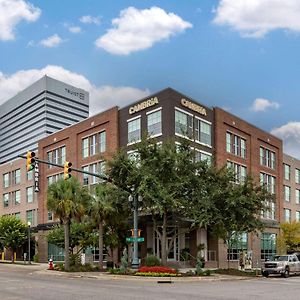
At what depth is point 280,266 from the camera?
41.4 meters

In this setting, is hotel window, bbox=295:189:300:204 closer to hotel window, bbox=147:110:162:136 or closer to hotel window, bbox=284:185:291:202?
hotel window, bbox=284:185:291:202

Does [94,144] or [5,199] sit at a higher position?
[94,144]

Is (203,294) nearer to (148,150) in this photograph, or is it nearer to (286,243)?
(148,150)

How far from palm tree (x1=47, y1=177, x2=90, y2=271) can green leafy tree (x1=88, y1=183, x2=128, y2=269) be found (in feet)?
2.83

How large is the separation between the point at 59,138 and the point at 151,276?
36.1 meters

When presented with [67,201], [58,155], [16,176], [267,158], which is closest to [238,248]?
[267,158]

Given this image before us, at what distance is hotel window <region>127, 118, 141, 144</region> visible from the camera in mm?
52000

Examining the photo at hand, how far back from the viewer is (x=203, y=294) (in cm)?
2262

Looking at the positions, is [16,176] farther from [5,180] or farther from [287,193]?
[287,193]

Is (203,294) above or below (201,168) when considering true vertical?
below

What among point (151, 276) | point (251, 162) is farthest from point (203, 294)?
point (251, 162)

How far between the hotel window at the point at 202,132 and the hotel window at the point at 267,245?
16.5 m

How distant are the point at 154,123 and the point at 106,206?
11225 millimetres

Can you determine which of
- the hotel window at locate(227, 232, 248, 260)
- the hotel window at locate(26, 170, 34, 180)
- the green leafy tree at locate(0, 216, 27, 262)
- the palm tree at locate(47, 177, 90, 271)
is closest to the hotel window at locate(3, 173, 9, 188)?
the hotel window at locate(26, 170, 34, 180)
